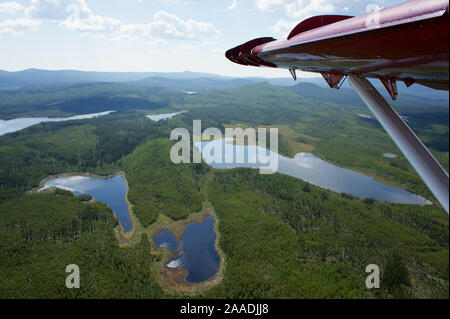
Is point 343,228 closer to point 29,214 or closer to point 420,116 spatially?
point 29,214
